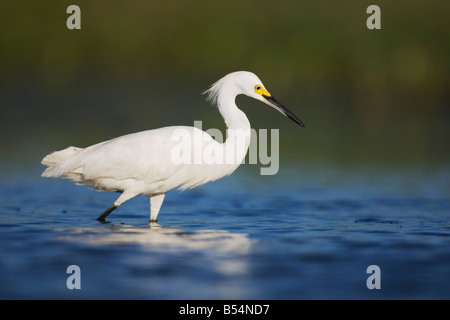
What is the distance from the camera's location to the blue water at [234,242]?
7.21 meters

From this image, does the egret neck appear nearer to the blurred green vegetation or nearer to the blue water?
the blue water

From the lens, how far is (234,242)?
9102mm

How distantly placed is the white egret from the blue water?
55cm

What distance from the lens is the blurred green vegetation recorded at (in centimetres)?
2838

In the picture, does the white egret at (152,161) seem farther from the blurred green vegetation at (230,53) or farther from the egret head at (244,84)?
the blurred green vegetation at (230,53)

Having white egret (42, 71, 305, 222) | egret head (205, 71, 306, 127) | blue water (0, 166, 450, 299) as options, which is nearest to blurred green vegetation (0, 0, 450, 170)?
blue water (0, 166, 450, 299)

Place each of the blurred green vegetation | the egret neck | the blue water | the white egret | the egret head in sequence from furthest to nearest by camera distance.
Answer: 1. the blurred green vegetation
2. the egret head
3. the egret neck
4. the white egret
5. the blue water

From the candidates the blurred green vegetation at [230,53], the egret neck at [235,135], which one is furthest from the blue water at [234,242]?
the blurred green vegetation at [230,53]

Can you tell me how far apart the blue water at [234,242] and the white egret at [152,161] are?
550 mm

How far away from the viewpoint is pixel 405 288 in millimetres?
7285

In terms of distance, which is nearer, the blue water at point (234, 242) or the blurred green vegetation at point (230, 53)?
the blue water at point (234, 242)

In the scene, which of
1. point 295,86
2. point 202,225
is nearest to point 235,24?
point 295,86

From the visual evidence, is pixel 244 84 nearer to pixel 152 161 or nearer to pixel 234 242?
pixel 152 161
